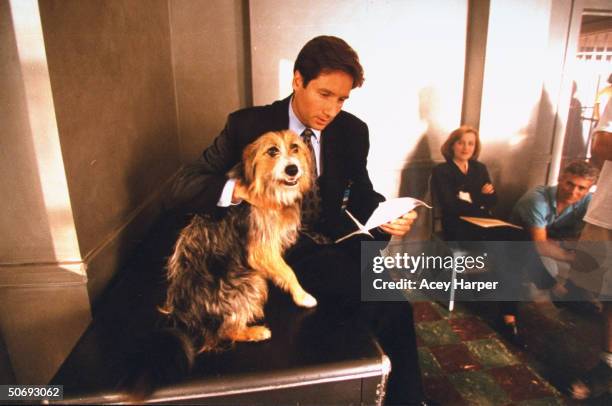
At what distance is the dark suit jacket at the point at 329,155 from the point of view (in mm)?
1646

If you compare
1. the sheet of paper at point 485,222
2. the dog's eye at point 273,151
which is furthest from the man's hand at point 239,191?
the sheet of paper at point 485,222

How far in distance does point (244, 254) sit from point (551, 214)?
2534 millimetres

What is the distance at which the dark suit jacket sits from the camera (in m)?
1.65

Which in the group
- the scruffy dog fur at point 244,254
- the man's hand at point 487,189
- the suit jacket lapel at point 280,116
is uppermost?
the suit jacket lapel at point 280,116

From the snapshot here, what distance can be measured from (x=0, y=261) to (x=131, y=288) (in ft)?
1.51

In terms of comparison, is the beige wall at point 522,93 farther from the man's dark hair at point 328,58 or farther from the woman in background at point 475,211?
the man's dark hair at point 328,58

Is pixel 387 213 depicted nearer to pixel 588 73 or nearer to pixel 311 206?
pixel 311 206

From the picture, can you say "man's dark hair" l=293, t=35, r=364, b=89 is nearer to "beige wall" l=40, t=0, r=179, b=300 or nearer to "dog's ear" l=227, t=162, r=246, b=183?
"dog's ear" l=227, t=162, r=246, b=183

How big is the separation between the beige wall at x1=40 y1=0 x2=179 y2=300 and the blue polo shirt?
265 centimetres

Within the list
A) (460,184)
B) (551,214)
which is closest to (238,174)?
(460,184)

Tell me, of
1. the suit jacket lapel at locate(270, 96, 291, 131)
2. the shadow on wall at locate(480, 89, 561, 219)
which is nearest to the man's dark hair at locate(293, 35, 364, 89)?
the suit jacket lapel at locate(270, 96, 291, 131)

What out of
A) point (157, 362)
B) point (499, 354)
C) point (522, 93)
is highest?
point (522, 93)

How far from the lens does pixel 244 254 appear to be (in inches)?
54.4

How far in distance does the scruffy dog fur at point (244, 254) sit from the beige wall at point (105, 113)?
449 mm
